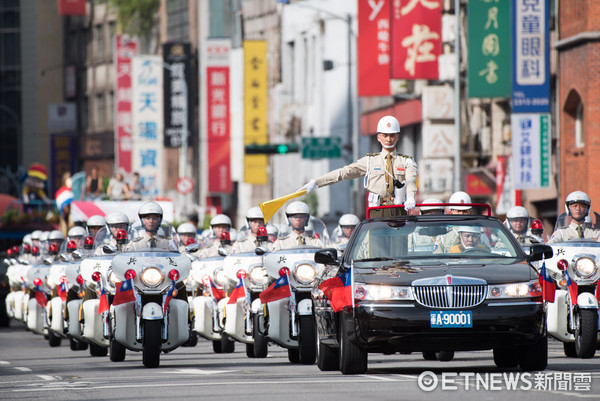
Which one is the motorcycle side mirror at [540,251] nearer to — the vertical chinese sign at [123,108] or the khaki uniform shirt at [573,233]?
the khaki uniform shirt at [573,233]

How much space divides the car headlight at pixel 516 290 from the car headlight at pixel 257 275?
21.0 feet

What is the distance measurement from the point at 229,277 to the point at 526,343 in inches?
294

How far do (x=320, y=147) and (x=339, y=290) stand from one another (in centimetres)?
4384

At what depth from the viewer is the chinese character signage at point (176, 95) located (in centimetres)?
7906

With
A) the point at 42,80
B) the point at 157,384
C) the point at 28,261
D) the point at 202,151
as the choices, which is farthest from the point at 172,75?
the point at 157,384

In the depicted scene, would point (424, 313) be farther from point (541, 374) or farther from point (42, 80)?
point (42, 80)

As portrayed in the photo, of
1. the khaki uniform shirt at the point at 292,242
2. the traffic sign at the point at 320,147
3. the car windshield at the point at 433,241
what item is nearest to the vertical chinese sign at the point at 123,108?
the traffic sign at the point at 320,147

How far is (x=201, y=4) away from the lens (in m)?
83.2

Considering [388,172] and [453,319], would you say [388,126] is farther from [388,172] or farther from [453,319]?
[453,319]

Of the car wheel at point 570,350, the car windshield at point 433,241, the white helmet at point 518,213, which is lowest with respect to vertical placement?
the car wheel at point 570,350

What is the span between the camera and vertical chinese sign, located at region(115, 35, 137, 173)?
84.4 metres

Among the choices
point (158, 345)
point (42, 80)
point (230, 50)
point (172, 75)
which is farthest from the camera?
point (42, 80)

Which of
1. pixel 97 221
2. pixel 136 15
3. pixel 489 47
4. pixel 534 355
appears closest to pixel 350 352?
pixel 534 355

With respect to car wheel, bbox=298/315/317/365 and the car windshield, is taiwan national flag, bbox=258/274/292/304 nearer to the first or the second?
car wheel, bbox=298/315/317/365
